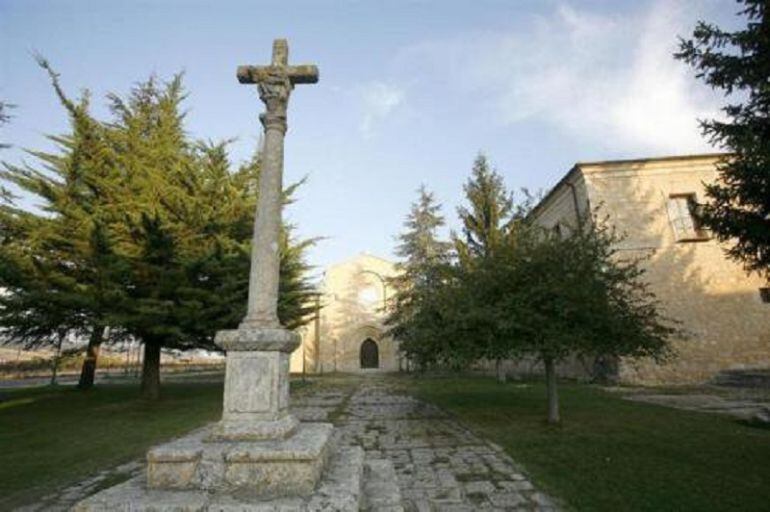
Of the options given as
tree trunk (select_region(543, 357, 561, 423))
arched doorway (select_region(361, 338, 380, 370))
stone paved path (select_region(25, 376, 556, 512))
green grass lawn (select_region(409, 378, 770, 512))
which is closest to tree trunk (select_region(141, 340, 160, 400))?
stone paved path (select_region(25, 376, 556, 512))

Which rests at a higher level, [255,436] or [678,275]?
[678,275]

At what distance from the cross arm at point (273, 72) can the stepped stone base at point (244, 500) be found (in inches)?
185

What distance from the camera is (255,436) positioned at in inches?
172

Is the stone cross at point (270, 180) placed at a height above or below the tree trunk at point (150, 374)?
above

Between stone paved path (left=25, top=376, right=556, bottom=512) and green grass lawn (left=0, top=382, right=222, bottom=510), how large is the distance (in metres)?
0.57

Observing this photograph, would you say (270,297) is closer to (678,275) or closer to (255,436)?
(255,436)

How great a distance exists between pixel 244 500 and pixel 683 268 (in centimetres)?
1957

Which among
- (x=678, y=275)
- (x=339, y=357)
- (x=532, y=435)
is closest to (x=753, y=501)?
(x=532, y=435)

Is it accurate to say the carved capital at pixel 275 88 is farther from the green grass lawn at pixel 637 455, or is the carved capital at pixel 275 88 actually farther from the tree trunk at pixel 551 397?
the tree trunk at pixel 551 397

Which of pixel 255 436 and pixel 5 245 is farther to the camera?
pixel 5 245

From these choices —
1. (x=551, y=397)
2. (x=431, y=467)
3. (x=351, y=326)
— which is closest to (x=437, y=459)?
(x=431, y=467)

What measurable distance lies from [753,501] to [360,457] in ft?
13.5

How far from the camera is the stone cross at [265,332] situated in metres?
4.53

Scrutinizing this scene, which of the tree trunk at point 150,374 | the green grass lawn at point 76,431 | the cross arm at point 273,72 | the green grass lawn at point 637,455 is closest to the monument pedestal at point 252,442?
the green grass lawn at point 76,431
